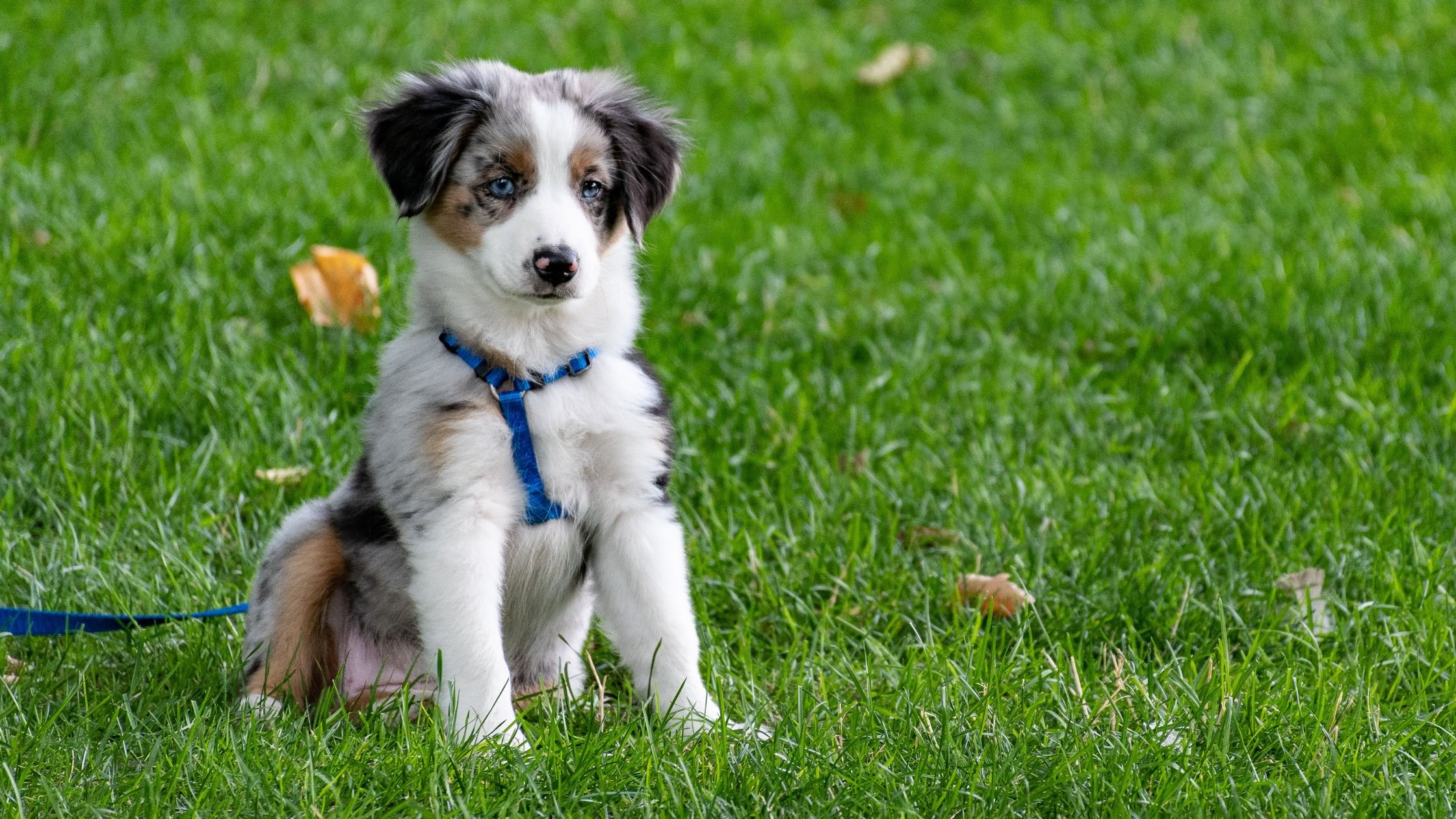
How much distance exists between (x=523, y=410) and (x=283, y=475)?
4.68 ft

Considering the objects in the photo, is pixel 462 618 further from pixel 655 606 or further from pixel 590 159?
pixel 590 159

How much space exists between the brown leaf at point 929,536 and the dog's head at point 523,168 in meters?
1.33

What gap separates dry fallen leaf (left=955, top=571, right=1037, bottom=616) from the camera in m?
3.80

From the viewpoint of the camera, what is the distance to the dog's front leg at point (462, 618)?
2.98 metres

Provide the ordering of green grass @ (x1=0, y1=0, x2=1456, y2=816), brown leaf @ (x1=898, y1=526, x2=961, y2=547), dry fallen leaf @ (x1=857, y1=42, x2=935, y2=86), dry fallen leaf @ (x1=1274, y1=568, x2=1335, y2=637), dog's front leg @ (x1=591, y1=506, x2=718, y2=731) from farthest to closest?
dry fallen leaf @ (x1=857, y1=42, x2=935, y2=86) → brown leaf @ (x1=898, y1=526, x2=961, y2=547) → dry fallen leaf @ (x1=1274, y1=568, x2=1335, y2=637) → dog's front leg @ (x1=591, y1=506, x2=718, y2=731) → green grass @ (x1=0, y1=0, x2=1456, y2=816)

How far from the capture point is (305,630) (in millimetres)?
3244

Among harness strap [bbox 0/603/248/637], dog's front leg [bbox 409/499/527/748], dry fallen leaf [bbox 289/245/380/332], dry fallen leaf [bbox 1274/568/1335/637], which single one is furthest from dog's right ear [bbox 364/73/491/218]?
dry fallen leaf [bbox 1274/568/1335/637]

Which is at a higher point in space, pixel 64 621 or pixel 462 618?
pixel 462 618

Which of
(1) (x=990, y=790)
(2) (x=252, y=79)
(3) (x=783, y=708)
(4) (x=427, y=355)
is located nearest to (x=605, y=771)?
(3) (x=783, y=708)

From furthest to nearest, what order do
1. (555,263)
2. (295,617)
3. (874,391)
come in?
1. (874,391)
2. (295,617)
3. (555,263)

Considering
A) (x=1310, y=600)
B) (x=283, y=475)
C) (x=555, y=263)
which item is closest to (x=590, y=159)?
(x=555, y=263)

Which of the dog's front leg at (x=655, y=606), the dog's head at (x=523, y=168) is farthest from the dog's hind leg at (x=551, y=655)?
the dog's head at (x=523, y=168)

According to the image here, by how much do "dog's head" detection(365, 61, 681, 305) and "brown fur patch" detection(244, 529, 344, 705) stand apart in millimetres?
718

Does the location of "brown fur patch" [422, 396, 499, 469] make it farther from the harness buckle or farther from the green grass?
the green grass
